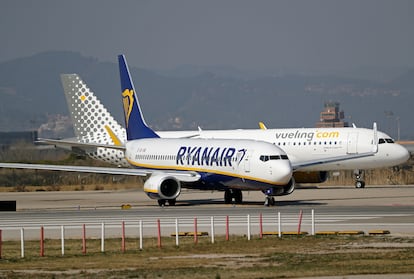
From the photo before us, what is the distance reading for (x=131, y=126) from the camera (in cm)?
6762

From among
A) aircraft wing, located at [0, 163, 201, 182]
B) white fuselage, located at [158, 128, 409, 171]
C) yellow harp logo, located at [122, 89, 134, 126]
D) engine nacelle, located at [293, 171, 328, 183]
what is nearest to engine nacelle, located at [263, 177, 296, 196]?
aircraft wing, located at [0, 163, 201, 182]

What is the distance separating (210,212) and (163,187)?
24.2 ft

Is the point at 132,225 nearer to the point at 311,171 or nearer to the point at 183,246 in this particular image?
the point at 183,246

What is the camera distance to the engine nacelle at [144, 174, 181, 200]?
58.2 metres

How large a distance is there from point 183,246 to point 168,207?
74.7ft

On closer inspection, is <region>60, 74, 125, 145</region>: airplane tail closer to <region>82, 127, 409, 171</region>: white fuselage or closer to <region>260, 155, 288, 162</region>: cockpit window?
<region>82, 127, 409, 171</region>: white fuselage

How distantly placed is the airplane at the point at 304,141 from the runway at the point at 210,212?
1810 mm

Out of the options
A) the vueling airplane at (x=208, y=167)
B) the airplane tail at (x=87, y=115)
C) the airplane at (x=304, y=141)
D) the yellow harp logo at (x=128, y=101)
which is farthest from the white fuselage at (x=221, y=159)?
the airplane tail at (x=87, y=115)

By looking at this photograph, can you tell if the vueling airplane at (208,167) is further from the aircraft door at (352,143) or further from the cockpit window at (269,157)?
the aircraft door at (352,143)

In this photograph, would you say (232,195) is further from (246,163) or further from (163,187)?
(246,163)

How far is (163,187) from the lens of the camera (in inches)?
2313

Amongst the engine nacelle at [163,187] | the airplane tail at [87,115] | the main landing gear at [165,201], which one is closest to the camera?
the engine nacelle at [163,187]

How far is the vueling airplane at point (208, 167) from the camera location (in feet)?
182

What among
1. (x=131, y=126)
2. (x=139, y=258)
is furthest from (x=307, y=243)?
(x=131, y=126)
